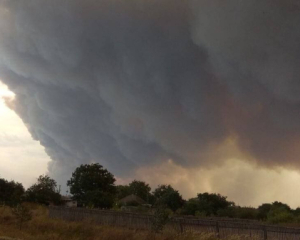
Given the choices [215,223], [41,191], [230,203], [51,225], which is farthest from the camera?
[230,203]

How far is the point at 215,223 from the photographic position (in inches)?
1281

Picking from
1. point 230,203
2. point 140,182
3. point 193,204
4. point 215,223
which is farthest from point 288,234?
point 140,182

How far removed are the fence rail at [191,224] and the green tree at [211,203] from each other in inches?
1357

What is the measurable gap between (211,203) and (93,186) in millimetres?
22214

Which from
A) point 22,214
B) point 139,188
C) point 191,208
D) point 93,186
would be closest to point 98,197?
point 93,186

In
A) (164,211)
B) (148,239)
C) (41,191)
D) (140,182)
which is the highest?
(140,182)

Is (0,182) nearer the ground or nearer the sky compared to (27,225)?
nearer the sky

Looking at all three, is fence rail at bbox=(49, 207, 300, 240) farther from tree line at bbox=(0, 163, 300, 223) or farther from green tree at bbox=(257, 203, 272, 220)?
green tree at bbox=(257, 203, 272, 220)

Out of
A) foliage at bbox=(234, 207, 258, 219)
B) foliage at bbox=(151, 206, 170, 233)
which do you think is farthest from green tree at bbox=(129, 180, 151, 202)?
foliage at bbox=(151, 206, 170, 233)

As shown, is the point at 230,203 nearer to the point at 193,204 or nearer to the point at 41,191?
the point at 193,204

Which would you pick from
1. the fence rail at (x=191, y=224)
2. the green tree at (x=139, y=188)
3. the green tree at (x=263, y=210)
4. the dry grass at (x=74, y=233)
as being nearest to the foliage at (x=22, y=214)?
the dry grass at (x=74, y=233)

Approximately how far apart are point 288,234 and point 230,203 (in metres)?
57.0

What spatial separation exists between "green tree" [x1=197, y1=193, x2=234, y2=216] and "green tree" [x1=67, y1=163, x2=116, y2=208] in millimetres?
16320

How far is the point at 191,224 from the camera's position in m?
33.8
